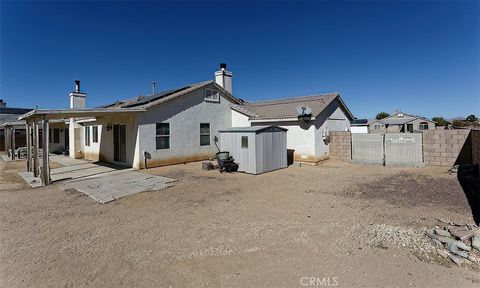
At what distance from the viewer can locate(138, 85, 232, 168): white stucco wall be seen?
1288cm

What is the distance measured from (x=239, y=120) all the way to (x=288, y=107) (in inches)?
127

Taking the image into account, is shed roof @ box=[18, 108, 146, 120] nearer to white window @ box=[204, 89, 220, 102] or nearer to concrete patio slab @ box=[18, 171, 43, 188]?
concrete patio slab @ box=[18, 171, 43, 188]

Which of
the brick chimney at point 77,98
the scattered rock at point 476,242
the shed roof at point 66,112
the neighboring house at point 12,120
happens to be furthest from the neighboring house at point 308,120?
the neighboring house at point 12,120

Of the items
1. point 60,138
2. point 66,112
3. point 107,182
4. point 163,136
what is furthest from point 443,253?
point 60,138

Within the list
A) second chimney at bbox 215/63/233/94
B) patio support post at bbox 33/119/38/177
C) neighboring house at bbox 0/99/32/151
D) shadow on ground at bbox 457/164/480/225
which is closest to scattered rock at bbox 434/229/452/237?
shadow on ground at bbox 457/164/480/225

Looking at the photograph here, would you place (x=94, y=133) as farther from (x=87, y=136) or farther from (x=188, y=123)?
(x=188, y=123)

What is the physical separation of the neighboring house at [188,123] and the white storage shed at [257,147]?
7.96ft

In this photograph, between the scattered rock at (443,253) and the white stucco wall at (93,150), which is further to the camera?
the white stucco wall at (93,150)

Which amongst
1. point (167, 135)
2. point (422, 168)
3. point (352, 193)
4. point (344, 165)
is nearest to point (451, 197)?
point (352, 193)

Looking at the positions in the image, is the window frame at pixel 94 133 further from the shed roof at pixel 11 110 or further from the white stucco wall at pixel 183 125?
the shed roof at pixel 11 110

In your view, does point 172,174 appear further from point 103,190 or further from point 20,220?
point 20,220

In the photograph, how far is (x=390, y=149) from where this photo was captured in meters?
13.2

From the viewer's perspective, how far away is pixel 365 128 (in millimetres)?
25250

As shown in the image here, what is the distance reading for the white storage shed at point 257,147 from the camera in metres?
11.4
